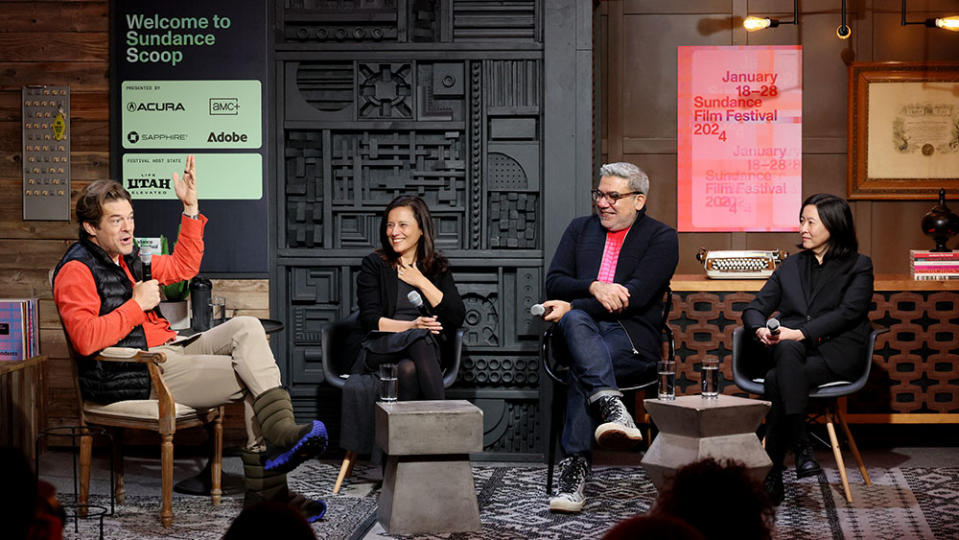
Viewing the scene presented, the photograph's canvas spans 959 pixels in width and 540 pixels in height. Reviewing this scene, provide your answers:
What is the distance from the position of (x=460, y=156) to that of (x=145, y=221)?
5.34ft

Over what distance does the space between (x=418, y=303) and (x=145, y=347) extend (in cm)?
115

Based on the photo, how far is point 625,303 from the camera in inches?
175

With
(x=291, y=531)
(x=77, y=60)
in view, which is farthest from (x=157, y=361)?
(x=291, y=531)

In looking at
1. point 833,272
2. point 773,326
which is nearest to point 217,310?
point 773,326

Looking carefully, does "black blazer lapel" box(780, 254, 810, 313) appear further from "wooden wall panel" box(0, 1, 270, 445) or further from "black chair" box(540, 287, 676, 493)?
"wooden wall panel" box(0, 1, 270, 445)

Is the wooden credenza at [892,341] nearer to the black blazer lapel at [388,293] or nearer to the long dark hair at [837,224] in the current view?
the long dark hair at [837,224]

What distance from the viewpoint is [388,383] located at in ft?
13.3

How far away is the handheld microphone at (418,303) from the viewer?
4.48m

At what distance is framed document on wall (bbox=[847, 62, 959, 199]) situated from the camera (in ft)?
20.6

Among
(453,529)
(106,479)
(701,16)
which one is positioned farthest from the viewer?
(701,16)

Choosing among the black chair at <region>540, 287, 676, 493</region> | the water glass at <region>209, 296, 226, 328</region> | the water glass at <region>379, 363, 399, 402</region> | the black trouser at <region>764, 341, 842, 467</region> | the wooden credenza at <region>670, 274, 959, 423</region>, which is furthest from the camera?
the wooden credenza at <region>670, 274, 959, 423</region>

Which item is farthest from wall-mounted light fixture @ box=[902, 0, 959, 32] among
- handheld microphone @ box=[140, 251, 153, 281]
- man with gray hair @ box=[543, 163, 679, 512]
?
handheld microphone @ box=[140, 251, 153, 281]

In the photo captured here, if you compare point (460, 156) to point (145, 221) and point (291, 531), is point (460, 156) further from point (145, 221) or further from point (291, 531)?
point (291, 531)

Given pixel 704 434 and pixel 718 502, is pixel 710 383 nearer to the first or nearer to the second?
pixel 704 434
